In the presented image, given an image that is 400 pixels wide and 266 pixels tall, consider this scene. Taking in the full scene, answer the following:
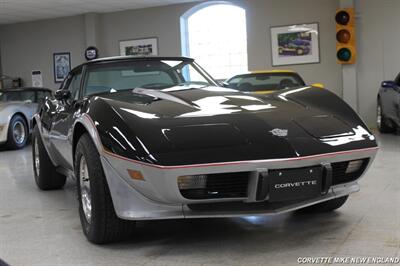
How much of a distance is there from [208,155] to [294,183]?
0.49 metres

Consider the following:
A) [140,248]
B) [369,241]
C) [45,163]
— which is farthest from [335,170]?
[45,163]

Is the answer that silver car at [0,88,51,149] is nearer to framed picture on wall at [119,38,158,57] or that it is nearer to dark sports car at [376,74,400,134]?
framed picture on wall at [119,38,158,57]

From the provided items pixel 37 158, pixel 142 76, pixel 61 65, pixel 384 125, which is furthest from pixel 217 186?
pixel 61 65

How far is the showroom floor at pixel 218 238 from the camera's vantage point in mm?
2775

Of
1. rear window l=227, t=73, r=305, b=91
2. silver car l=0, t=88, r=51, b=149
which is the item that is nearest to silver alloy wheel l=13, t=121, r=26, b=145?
silver car l=0, t=88, r=51, b=149

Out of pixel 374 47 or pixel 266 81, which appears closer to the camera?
pixel 266 81

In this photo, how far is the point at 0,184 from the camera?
18.7ft

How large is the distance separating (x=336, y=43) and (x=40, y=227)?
376 inches

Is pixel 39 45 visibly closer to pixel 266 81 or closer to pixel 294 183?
pixel 266 81

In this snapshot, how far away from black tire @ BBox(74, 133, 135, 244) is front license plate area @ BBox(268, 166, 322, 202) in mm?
900

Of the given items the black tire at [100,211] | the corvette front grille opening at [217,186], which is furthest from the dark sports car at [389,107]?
the black tire at [100,211]

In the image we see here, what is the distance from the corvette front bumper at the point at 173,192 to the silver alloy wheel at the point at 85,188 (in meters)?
0.38

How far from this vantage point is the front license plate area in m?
2.69

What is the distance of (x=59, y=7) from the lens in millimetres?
12891
